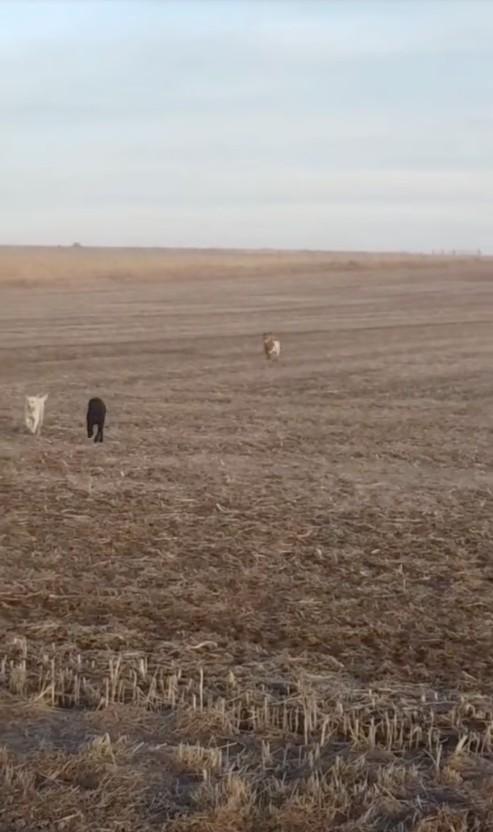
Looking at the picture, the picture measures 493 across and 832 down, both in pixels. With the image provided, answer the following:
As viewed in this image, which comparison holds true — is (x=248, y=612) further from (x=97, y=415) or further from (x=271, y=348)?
(x=271, y=348)

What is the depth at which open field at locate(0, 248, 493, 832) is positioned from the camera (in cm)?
507

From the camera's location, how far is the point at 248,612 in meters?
7.92

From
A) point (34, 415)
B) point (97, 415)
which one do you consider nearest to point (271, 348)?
point (34, 415)

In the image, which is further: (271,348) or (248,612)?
(271,348)

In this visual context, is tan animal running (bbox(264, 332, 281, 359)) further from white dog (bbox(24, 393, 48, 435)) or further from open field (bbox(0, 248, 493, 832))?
white dog (bbox(24, 393, 48, 435))

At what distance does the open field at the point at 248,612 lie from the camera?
16.6ft

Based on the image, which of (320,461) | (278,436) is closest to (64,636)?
(320,461)

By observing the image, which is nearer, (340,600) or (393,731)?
(393,731)

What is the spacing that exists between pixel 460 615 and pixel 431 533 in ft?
7.29

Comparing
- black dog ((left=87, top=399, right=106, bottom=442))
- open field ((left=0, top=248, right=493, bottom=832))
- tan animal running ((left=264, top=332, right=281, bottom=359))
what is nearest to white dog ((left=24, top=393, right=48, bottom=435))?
open field ((left=0, top=248, right=493, bottom=832))

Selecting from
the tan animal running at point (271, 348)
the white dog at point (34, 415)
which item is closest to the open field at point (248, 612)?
the white dog at point (34, 415)

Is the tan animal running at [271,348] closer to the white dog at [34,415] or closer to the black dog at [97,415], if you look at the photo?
the white dog at [34,415]

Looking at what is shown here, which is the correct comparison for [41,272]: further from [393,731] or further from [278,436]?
[393,731]

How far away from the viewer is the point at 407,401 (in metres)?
19.4
